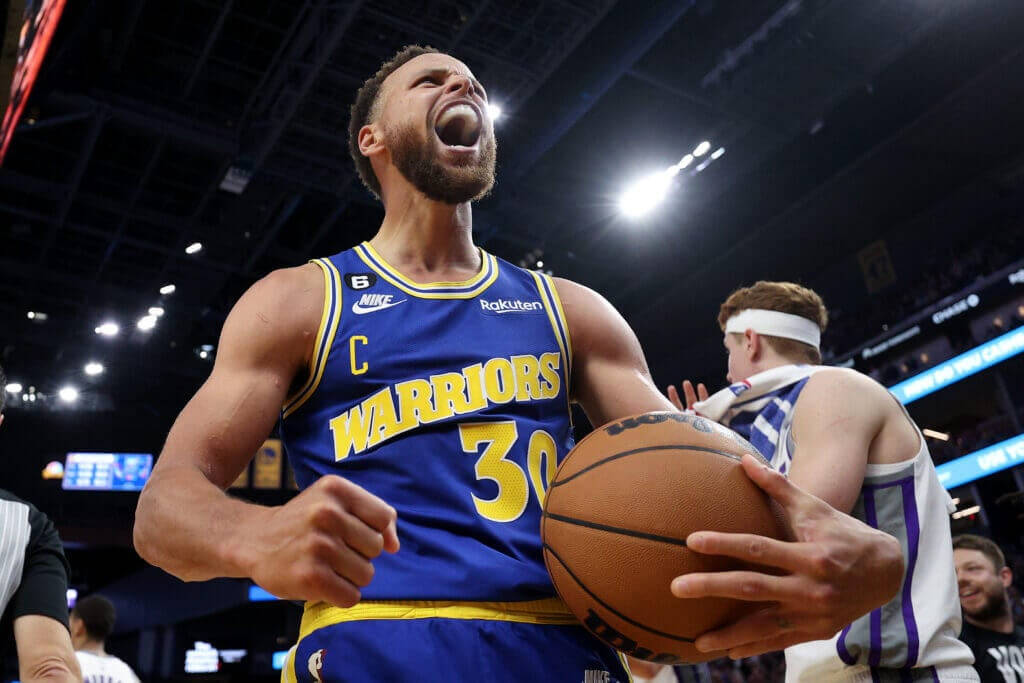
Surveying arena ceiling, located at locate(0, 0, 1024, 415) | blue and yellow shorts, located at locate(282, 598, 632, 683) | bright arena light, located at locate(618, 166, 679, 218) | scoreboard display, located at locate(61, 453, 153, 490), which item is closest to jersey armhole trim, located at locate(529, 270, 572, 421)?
blue and yellow shorts, located at locate(282, 598, 632, 683)

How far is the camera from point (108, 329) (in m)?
15.0

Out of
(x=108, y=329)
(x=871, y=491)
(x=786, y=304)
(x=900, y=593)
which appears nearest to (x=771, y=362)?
(x=786, y=304)

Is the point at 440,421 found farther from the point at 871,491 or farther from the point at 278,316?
the point at 871,491

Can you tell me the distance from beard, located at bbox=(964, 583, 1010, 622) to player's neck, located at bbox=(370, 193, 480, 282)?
3.56m

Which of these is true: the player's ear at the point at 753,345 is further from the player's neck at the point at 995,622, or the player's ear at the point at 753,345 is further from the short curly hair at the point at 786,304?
the player's neck at the point at 995,622

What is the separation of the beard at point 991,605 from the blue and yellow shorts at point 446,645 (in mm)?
3544

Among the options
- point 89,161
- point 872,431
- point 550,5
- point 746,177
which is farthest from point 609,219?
point 872,431

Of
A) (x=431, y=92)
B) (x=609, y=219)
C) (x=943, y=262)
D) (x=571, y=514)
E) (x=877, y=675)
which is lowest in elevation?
(x=877, y=675)

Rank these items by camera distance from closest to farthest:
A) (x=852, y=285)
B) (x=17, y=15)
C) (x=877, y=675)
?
1. (x=877, y=675)
2. (x=17, y=15)
3. (x=852, y=285)

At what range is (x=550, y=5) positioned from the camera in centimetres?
908

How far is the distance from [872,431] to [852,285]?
14.9 meters

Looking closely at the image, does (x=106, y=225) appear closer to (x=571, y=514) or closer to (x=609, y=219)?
(x=609, y=219)

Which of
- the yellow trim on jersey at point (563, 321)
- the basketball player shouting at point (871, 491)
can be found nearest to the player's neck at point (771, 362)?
the basketball player shouting at point (871, 491)

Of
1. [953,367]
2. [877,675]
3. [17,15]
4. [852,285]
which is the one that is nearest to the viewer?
[877,675]
